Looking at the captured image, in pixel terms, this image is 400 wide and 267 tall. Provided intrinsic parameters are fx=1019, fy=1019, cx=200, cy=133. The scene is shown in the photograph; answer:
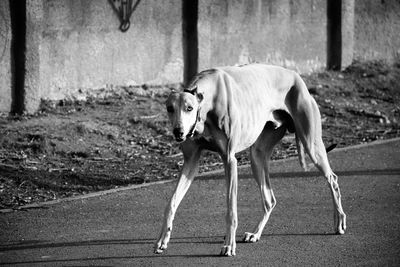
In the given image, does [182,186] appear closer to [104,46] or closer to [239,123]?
[239,123]

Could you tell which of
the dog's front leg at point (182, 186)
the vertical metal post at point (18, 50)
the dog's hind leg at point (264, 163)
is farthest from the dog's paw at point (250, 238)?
the vertical metal post at point (18, 50)

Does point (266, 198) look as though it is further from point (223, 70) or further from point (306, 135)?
point (223, 70)

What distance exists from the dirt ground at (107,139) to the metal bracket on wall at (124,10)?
875 millimetres

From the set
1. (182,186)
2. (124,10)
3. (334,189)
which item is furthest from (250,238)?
(124,10)

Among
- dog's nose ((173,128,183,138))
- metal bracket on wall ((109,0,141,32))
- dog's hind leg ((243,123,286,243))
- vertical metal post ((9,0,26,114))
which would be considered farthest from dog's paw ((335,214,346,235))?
metal bracket on wall ((109,0,141,32))

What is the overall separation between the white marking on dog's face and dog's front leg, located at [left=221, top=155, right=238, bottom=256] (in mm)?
582

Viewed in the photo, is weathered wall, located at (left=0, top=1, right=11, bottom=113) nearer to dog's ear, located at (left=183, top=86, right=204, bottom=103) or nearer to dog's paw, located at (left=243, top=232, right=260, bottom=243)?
dog's paw, located at (left=243, top=232, right=260, bottom=243)

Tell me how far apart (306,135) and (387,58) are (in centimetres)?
983

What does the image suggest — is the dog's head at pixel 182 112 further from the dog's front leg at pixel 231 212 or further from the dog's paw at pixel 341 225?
the dog's paw at pixel 341 225

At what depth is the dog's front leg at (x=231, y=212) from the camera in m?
7.75

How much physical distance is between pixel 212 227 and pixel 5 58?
15.5 feet

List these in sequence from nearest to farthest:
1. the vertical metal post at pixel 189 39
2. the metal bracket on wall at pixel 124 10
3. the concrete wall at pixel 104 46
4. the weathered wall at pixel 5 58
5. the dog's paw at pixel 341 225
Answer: the dog's paw at pixel 341 225 → the weathered wall at pixel 5 58 → the concrete wall at pixel 104 46 → the metal bracket on wall at pixel 124 10 → the vertical metal post at pixel 189 39

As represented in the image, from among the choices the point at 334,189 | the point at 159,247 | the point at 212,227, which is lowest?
the point at 212,227

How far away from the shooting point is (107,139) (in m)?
12.4
